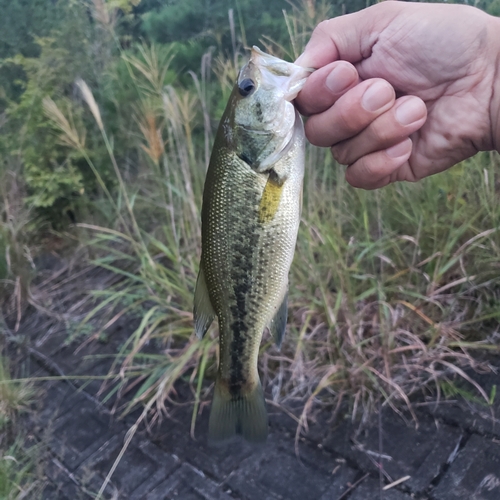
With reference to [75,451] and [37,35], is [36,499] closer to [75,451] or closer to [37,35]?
[75,451]

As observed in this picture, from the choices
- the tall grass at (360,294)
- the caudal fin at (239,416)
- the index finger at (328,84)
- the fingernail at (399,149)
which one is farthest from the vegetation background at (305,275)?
the index finger at (328,84)

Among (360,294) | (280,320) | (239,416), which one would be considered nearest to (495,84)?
(280,320)

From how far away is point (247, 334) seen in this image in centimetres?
160

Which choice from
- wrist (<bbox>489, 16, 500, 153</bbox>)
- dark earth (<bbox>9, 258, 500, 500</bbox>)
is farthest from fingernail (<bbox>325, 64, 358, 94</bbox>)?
dark earth (<bbox>9, 258, 500, 500</bbox>)

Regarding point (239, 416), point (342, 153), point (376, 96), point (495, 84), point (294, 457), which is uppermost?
point (376, 96)

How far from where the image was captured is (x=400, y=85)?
5.69 ft

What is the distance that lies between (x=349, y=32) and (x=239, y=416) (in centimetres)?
129

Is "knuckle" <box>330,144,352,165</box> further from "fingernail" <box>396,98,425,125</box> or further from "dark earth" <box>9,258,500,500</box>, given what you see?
"dark earth" <box>9,258,500,500</box>

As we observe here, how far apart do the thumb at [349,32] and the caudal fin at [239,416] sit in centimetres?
108

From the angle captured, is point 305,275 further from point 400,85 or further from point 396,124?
point 396,124

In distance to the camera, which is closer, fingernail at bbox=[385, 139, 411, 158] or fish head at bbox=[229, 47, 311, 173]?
fish head at bbox=[229, 47, 311, 173]

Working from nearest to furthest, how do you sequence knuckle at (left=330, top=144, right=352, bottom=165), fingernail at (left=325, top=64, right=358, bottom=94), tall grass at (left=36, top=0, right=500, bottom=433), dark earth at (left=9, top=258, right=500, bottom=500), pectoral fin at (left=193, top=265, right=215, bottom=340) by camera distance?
fingernail at (left=325, top=64, right=358, bottom=94) < pectoral fin at (left=193, top=265, right=215, bottom=340) < knuckle at (left=330, top=144, right=352, bottom=165) < dark earth at (left=9, top=258, right=500, bottom=500) < tall grass at (left=36, top=0, right=500, bottom=433)

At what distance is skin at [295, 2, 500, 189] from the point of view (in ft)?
4.83

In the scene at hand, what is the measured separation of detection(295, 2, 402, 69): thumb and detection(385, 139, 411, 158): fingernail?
338 millimetres
